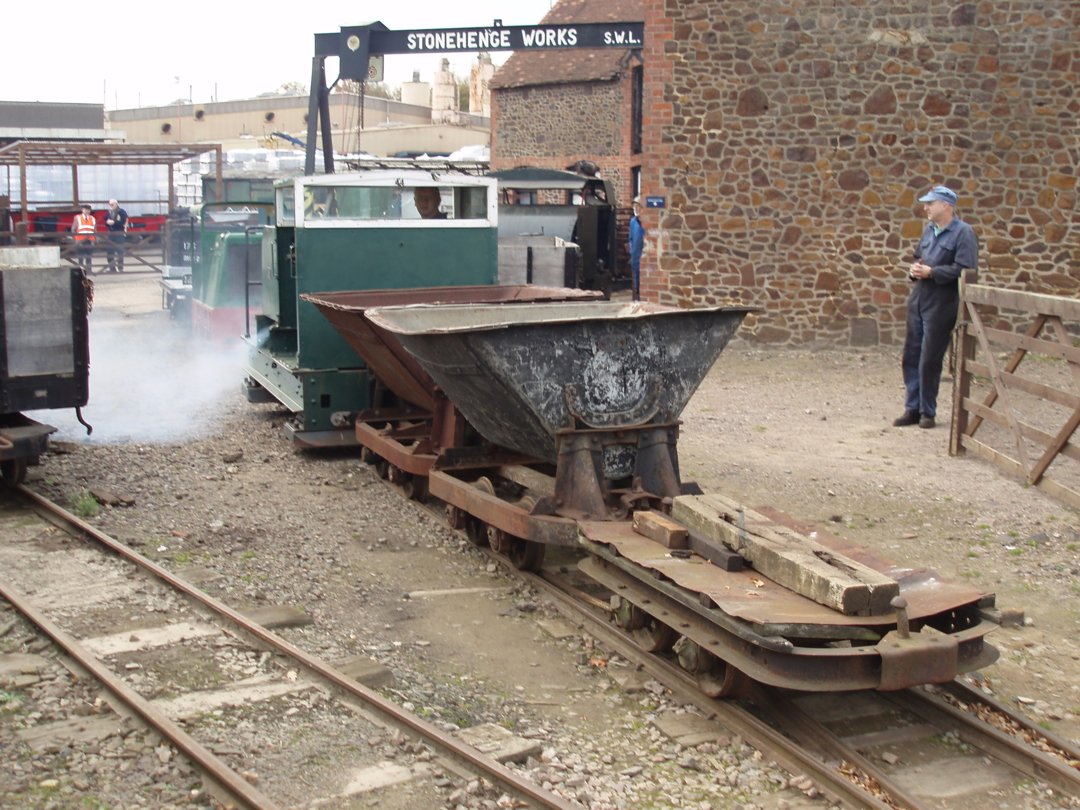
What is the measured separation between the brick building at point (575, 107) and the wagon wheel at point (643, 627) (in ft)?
79.9

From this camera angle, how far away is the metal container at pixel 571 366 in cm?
657

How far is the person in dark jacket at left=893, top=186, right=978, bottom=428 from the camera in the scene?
10.4 metres

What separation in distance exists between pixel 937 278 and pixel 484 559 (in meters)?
4.96

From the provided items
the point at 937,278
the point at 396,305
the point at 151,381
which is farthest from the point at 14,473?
the point at 937,278

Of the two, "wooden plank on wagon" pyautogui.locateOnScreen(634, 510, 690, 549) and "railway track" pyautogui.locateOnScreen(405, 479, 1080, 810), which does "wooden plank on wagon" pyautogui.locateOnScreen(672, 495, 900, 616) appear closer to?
"wooden plank on wagon" pyautogui.locateOnScreen(634, 510, 690, 549)

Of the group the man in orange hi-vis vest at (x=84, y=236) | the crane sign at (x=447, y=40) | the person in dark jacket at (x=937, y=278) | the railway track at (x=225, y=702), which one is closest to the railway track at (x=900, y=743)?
the railway track at (x=225, y=702)

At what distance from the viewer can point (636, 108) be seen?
96.6ft

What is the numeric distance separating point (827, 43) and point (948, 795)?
41.1ft

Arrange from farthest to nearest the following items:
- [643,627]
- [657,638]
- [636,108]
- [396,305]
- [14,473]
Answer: [636,108] → [396,305] → [14,473] → [643,627] → [657,638]

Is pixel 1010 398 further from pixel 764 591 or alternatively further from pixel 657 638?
pixel 764 591

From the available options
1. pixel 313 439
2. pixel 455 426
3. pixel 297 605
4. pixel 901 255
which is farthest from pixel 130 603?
pixel 901 255

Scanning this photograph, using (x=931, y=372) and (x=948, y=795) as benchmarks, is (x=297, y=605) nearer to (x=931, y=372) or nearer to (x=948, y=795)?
(x=948, y=795)

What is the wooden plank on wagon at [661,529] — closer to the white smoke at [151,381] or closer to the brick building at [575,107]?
the white smoke at [151,381]

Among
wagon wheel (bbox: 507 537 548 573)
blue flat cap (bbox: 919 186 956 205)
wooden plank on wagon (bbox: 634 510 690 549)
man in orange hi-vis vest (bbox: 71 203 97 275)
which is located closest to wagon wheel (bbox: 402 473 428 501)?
wagon wheel (bbox: 507 537 548 573)
